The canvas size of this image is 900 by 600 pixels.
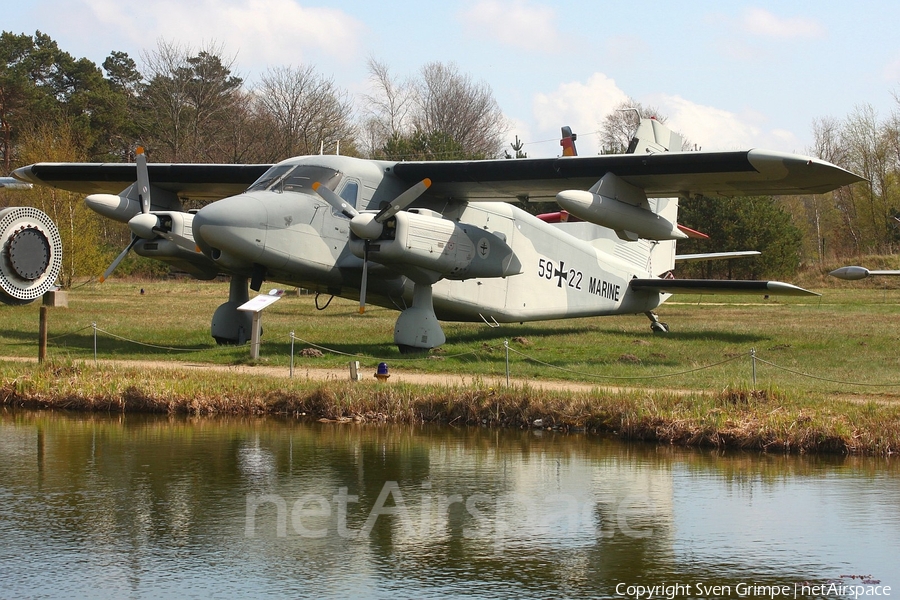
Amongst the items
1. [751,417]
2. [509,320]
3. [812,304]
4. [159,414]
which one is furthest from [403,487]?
[812,304]

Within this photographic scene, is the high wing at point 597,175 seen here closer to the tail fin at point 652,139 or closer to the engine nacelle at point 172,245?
the tail fin at point 652,139

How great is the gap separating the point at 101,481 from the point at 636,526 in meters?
6.21

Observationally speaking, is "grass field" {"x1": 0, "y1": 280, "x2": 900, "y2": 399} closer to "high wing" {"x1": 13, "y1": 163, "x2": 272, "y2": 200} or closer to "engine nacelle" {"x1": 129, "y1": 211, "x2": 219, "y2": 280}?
"engine nacelle" {"x1": 129, "y1": 211, "x2": 219, "y2": 280}

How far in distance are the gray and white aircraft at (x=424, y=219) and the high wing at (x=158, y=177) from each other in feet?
0.18

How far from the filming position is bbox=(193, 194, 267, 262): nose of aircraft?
63.5 feet

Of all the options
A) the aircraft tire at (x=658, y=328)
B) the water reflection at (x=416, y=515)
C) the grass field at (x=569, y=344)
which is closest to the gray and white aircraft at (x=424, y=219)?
the grass field at (x=569, y=344)

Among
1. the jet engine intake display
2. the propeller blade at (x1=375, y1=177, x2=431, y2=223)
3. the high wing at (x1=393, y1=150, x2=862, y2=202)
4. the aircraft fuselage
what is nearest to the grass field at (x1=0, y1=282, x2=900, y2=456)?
the aircraft fuselage

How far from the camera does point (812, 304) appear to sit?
138 feet

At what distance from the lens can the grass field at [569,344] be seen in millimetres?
19453

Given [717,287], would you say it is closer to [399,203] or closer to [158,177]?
[399,203]

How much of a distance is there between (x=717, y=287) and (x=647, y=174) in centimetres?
551

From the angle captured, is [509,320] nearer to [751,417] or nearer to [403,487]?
[751,417]

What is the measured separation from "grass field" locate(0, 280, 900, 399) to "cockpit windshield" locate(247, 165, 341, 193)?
11.4 ft

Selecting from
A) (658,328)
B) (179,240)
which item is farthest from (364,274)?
(658,328)
